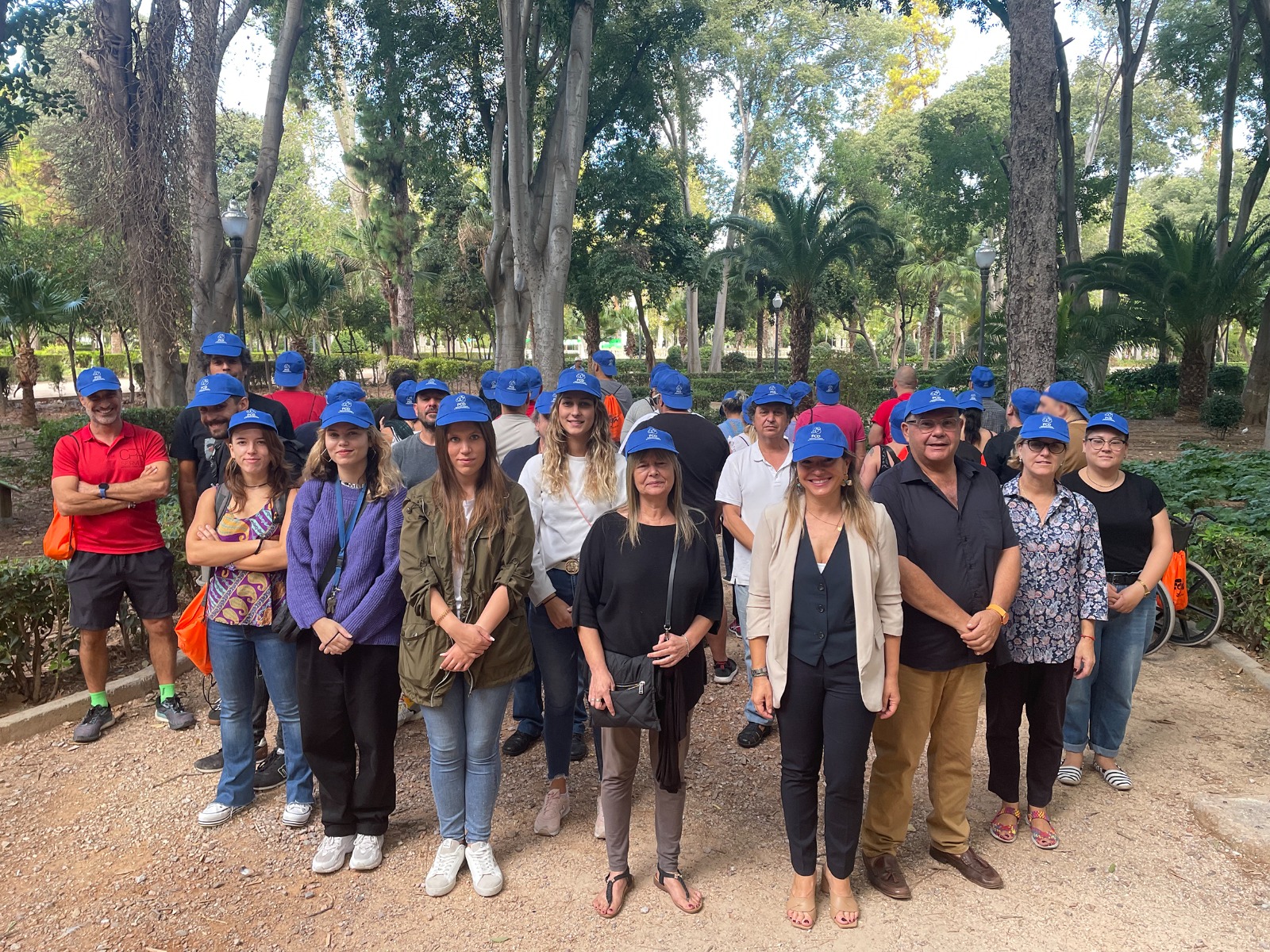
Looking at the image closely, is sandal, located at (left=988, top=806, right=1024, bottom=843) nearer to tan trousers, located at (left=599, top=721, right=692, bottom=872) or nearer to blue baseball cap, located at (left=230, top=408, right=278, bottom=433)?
tan trousers, located at (left=599, top=721, right=692, bottom=872)

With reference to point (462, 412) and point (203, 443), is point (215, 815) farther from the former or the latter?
point (462, 412)

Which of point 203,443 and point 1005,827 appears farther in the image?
point 203,443

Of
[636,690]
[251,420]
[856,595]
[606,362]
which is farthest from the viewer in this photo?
[606,362]

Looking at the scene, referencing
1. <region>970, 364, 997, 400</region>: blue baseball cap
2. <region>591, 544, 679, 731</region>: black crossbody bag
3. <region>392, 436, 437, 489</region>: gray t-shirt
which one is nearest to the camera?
<region>591, 544, 679, 731</region>: black crossbody bag

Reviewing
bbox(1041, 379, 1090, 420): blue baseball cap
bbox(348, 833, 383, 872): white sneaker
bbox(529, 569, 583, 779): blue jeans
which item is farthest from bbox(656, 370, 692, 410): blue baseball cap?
bbox(348, 833, 383, 872): white sneaker

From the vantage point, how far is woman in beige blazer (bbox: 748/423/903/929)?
115 inches

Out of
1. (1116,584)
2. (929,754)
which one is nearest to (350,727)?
(929,754)

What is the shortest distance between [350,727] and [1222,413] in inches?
721

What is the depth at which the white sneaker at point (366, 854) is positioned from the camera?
346cm

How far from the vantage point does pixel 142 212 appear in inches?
371

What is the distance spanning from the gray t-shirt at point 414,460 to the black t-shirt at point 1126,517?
131 inches

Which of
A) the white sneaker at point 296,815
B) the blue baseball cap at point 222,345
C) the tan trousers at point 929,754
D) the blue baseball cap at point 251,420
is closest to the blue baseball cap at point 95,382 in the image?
the blue baseball cap at point 222,345

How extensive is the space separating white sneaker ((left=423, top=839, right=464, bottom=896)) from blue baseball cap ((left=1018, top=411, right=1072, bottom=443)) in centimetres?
292

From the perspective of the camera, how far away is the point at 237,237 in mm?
11180
